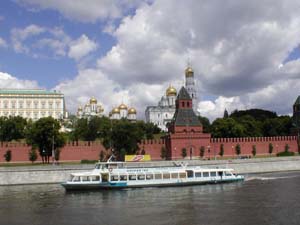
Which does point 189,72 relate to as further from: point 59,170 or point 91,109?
point 59,170

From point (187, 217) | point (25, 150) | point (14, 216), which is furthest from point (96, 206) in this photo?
point (25, 150)

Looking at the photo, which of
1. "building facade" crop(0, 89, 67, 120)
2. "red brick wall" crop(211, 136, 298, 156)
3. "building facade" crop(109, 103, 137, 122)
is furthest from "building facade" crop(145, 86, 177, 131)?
"red brick wall" crop(211, 136, 298, 156)

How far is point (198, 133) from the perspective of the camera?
7075 cm

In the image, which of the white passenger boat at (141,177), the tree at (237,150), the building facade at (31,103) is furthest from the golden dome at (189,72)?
the white passenger boat at (141,177)

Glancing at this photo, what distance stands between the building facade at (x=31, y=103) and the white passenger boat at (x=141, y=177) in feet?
253

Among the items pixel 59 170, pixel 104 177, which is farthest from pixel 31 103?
pixel 104 177

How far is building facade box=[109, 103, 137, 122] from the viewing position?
13450 cm

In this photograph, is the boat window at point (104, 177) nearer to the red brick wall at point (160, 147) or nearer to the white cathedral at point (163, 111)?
the red brick wall at point (160, 147)

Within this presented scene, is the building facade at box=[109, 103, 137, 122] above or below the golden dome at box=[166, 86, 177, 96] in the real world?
below

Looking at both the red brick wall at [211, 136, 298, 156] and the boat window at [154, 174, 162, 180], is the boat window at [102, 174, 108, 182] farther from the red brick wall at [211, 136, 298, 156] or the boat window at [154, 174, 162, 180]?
the red brick wall at [211, 136, 298, 156]

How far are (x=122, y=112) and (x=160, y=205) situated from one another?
109 meters

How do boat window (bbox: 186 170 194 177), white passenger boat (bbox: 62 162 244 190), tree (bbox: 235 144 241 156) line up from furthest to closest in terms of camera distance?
1. tree (bbox: 235 144 241 156)
2. boat window (bbox: 186 170 194 177)
3. white passenger boat (bbox: 62 162 244 190)

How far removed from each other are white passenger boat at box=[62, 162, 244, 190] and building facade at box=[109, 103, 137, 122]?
8688 centimetres

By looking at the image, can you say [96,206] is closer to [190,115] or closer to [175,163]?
[175,163]
